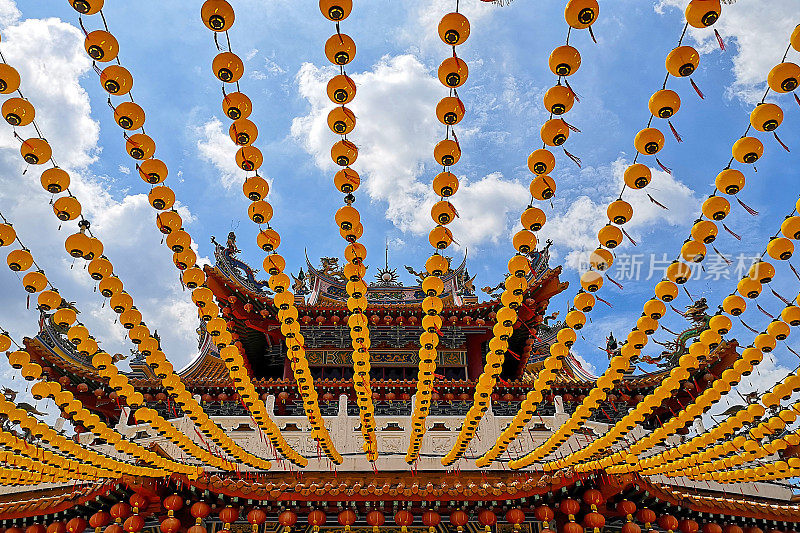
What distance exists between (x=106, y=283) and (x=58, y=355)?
7615mm

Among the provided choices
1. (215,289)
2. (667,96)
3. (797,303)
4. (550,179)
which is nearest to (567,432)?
(797,303)

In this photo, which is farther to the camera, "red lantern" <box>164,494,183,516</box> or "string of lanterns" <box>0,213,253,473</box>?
"red lantern" <box>164,494,183,516</box>

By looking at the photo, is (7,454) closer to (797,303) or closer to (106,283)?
(106,283)

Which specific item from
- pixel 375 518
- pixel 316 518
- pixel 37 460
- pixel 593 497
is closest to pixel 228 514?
pixel 316 518

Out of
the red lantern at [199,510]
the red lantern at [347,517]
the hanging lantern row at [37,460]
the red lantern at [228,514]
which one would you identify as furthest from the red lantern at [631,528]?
the hanging lantern row at [37,460]

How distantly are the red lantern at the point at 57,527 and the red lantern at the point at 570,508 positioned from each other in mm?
7022

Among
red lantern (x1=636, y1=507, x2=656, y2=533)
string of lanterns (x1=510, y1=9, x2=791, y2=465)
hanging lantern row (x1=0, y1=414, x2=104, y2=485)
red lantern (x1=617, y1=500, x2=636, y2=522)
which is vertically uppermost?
string of lanterns (x1=510, y1=9, x2=791, y2=465)

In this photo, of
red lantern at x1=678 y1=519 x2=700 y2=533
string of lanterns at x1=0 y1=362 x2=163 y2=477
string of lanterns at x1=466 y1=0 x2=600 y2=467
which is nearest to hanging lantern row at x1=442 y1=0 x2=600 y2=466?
string of lanterns at x1=466 y1=0 x2=600 y2=467

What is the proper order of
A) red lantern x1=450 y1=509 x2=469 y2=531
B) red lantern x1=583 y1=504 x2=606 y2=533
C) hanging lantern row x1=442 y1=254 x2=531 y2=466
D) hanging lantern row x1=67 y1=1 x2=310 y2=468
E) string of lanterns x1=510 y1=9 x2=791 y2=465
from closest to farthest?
hanging lantern row x1=67 y1=1 x2=310 y2=468 < string of lanterns x1=510 y1=9 x2=791 y2=465 < hanging lantern row x1=442 y1=254 x2=531 y2=466 < red lantern x1=583 y1=504 x2=606 y2=533 < red lantern x1=450 y1=509 x2=469 y2=531

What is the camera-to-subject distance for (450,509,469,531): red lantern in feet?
26.5

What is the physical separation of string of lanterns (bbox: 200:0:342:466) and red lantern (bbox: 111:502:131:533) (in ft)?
6.84

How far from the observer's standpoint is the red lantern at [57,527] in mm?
7707

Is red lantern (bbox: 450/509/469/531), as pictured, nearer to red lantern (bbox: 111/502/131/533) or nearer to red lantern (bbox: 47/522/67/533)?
red lantern (bbox: 111/502/131/533)

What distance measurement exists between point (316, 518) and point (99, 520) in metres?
2.98
